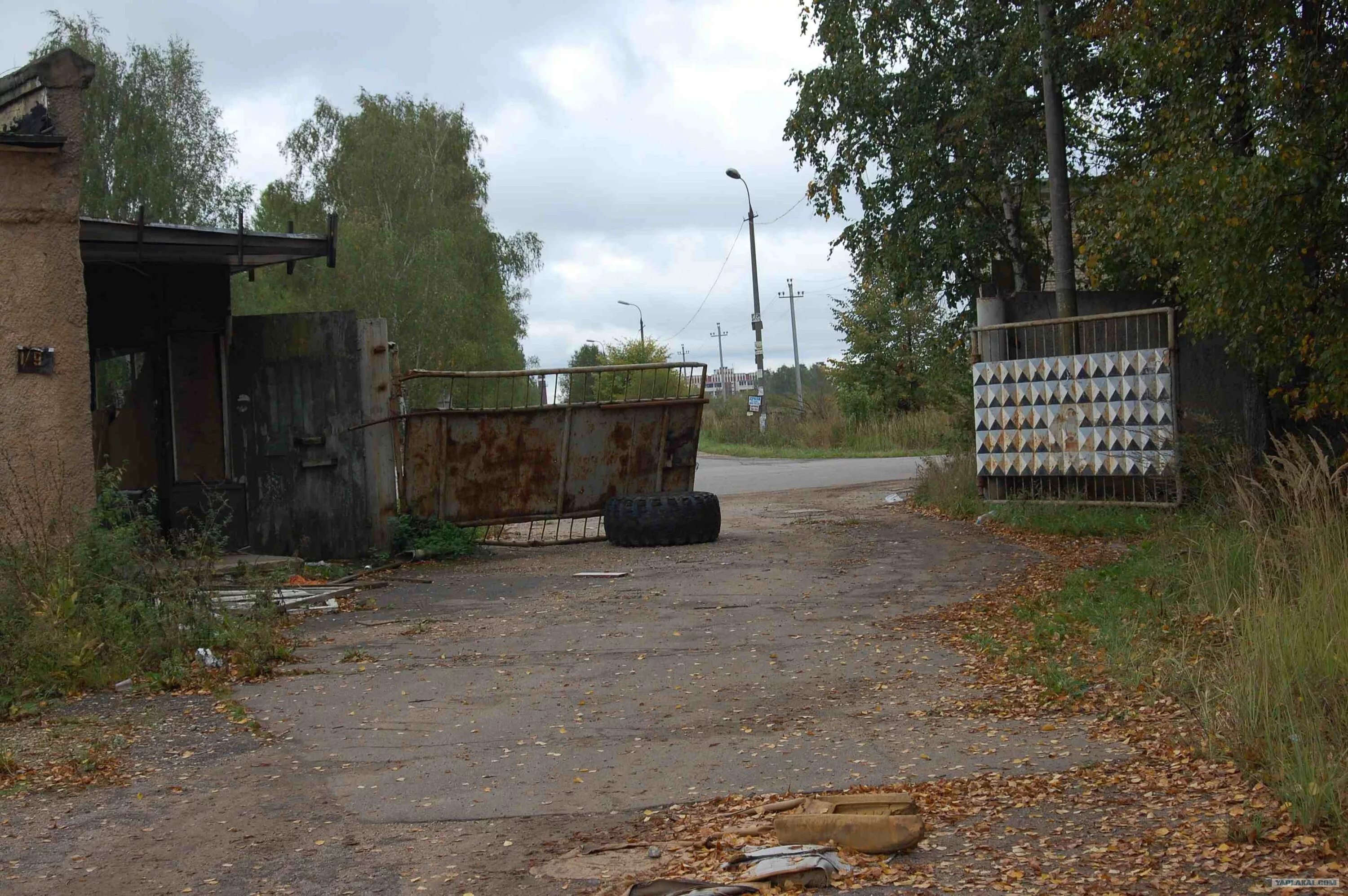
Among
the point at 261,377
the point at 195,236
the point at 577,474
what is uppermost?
the point at 195,236

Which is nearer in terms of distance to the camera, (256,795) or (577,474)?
(256,795)

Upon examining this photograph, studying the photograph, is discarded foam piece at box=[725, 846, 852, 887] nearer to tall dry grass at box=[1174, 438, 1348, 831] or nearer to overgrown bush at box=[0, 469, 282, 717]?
tall dry grass at box=[1174, 438, 1348, 831]

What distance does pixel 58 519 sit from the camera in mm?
8609

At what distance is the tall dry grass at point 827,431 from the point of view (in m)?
35.9

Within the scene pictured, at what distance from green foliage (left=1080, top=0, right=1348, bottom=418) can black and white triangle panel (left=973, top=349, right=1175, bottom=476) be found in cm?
161

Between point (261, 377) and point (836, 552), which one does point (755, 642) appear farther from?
point (261, 377)

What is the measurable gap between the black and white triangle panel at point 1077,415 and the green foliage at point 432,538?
656 centimetres

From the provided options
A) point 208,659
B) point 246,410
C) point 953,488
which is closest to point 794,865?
point 208,659

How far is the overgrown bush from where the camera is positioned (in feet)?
24.6

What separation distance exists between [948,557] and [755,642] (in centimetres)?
440

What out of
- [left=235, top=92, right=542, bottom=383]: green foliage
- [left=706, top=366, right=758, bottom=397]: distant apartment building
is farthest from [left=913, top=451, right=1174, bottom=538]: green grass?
[left=706, top=366, right=758, bottom=397]: distant apartment building

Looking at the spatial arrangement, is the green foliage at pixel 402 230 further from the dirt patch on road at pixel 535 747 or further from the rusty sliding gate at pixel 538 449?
the dirt patch on road at pixel 535 747

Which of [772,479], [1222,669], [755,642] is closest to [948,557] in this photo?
[755,642]

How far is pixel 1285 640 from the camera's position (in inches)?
213
